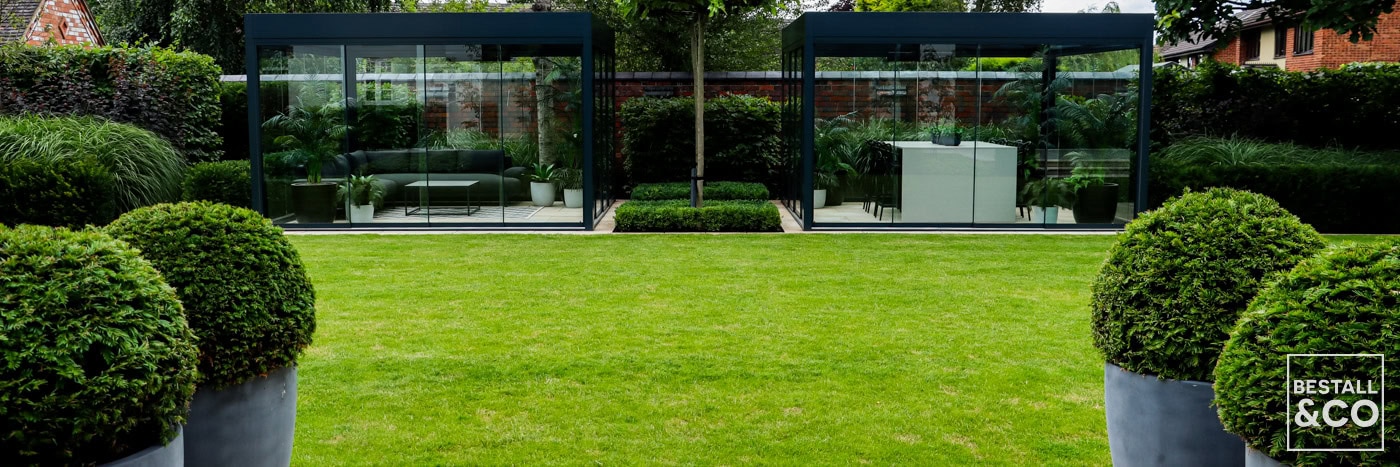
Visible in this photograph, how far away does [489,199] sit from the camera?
590 inches

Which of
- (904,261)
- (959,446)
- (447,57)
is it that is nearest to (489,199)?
(447,57)

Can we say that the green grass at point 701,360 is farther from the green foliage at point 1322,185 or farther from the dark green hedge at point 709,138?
the dark green hedge at point 709,138

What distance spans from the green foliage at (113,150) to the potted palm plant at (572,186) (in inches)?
194

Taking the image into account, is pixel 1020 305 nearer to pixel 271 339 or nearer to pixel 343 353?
pixel 343 353

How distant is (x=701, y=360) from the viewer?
745 cm

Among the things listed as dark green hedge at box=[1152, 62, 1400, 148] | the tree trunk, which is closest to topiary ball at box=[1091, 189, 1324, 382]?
the tree trunk

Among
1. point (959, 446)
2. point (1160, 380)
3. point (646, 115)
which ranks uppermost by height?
point (646, 115)

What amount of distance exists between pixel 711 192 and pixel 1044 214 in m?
4.58

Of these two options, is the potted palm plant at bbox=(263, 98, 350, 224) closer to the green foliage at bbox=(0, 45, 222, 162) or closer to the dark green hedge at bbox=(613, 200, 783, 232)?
the green foliage at bbox=(0, 45, 222, 162)

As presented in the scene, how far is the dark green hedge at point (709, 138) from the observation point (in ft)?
61.4

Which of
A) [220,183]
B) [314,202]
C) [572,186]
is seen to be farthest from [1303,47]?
[220,183]

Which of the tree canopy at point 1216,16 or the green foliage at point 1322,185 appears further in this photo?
the tree canopy at point 1216,16

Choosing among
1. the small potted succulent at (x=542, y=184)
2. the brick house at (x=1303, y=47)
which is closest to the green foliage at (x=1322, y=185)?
the small potted succulent at (x=542, y=184)

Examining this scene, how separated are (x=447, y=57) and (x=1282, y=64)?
3507cm
